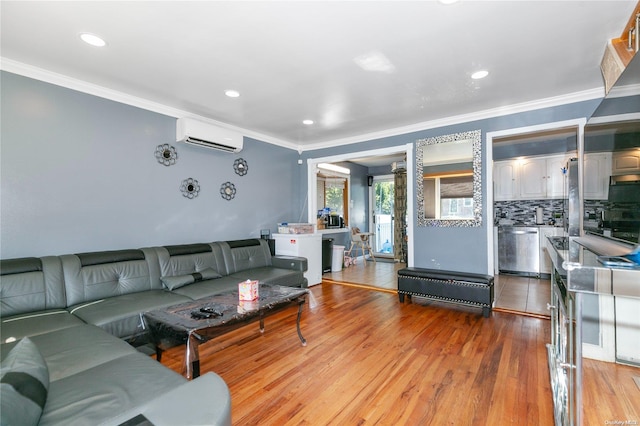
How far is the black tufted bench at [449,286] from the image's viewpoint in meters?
3.43

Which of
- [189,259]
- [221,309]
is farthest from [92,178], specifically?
[221,309]

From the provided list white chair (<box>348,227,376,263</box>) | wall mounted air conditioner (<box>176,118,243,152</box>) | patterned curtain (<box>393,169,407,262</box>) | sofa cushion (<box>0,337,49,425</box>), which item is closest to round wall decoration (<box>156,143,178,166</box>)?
wall mounted air conditioner (<box>176,118,243,152</box>)

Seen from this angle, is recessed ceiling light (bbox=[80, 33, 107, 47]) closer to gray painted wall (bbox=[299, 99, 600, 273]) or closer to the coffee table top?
the coffee table top

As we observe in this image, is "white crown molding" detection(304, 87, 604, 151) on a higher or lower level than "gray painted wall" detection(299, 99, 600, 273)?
higher

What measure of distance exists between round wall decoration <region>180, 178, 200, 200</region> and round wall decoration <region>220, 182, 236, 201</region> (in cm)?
41

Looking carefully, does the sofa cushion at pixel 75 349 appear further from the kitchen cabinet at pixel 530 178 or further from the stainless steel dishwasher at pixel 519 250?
the kitchen cabinet at pixel 530 178

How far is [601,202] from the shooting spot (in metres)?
1.70

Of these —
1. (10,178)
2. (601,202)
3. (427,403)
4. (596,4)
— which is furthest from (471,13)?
(10,178)

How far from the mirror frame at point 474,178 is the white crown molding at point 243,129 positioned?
0.21 metres

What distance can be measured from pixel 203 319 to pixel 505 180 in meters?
6.31

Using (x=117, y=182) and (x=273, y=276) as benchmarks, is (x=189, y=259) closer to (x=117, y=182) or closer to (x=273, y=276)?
(x=273, y=276)

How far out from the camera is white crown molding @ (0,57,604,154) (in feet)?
8.81

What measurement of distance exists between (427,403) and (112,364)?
192 cm

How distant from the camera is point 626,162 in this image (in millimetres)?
1384
